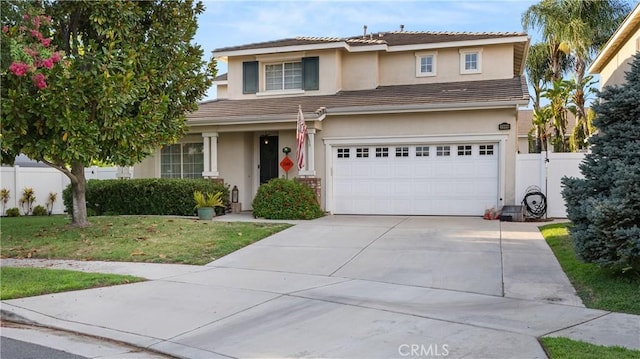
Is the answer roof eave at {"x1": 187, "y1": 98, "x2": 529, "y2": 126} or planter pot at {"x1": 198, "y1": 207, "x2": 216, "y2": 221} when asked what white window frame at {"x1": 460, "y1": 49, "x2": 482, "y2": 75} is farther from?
planter pot at {"x1": 198, "y1": 207, "x2": 216, "y2": 221}

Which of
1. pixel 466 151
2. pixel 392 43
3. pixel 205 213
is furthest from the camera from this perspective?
pixel 392 43

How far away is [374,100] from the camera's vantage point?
17016 millimetres

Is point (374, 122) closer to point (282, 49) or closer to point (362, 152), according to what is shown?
point (362, 152)

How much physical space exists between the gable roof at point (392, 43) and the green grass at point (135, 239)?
26.0ft

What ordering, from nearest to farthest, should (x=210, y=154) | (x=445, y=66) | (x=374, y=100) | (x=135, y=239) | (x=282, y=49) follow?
(x=135, y=239)
(x=374, y=100)
(x=210, y=154)
(x=282, y=49)
(x=445, y=66)

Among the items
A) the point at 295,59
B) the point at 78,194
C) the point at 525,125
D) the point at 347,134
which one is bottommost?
the point at 78,194

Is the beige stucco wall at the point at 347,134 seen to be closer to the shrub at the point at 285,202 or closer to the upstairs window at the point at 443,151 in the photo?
the upstairs window at the point at 443,151

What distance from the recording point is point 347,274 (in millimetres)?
8648

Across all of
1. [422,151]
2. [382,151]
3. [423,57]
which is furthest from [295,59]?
[422,151]

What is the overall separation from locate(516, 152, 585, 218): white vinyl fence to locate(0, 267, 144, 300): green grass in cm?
1121

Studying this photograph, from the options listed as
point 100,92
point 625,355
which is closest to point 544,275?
point 625,355

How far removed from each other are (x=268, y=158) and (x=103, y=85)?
329 inches

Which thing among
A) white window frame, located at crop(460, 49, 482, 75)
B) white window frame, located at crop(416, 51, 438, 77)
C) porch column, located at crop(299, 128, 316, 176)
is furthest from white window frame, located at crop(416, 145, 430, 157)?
white window frame, located at crop(460, 49, 482, 75)

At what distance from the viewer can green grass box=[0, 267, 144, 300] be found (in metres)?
7.70
